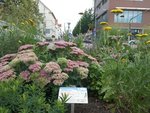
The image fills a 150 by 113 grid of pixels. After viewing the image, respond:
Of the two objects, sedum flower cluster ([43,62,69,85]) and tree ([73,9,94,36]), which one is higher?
tree ([73,9,94,36])

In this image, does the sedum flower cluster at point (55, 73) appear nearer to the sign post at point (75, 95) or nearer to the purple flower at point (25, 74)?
the purple flower at point (25, 74)

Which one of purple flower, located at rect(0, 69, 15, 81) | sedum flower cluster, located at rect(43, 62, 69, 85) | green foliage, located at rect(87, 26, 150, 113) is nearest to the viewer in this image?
green foliage, located at rect(87, 26, 150, 113)

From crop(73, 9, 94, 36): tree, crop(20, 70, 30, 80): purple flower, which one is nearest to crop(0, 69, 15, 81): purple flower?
crop(20, 70, 30, 80): purple flower

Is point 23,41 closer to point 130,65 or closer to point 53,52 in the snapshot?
point 53,52

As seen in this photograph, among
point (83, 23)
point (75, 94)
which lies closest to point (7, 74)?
point (75, 94)

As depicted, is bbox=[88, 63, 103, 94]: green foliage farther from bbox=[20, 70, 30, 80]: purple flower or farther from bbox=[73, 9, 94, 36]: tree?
bbox=[73, 9, 94, 36]: tree

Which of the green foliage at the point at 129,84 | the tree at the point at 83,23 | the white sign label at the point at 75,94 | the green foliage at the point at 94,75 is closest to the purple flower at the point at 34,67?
the white sign label at the point at 75,94

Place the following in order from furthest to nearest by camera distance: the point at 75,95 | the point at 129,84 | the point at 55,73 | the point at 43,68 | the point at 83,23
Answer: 1. the point at 83,23
2. the point at 43,68
3. the point at 55,73
4. the point at 129,84
5. the point at 75,95

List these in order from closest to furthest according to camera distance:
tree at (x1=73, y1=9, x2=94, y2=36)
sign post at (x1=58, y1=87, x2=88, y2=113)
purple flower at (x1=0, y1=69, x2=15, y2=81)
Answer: sign post at (x1=58, y1=87, x2=88, y2=113) → purple flower at (x1=0, y1=69, x2=15, y2=81) → tree at (x1=73, y1=9, x2=94, y2=36)

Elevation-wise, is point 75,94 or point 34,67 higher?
point 34,67

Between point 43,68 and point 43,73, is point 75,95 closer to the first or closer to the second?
point 43,73

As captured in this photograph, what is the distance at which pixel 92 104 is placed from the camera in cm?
447

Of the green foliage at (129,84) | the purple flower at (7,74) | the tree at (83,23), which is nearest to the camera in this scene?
the green foliage at (129,84)

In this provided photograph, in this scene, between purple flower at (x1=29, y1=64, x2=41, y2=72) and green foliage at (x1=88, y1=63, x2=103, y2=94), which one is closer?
purple flower at (x1=29, y1=64, x2=41, y2=72)
